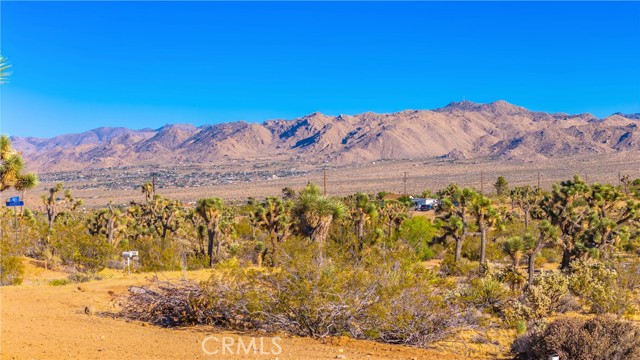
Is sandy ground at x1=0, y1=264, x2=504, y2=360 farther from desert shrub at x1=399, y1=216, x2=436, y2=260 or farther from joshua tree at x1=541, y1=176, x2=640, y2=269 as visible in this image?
desert shrub at x1=399, y1=216, x2=436, y2=260

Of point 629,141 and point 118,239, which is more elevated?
point 629,141

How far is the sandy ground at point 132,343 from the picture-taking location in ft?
33.0

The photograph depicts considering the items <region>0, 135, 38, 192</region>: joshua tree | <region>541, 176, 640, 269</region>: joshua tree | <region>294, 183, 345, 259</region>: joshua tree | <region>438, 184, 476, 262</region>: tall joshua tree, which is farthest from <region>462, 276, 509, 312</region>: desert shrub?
<region>0, 135, 38, 192</region>: joshua tree

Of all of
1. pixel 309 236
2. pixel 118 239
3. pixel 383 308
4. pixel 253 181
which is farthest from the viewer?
pixel 253 181

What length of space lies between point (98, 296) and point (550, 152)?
545 feet

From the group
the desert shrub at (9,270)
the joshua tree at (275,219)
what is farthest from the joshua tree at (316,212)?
the desert shrub at (9,270)

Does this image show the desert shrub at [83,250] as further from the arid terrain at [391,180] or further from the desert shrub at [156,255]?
the arid terrain at [391,180]

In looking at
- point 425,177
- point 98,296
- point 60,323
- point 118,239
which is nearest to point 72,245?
point 118,239

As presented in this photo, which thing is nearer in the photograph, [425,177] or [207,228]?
[207,228]

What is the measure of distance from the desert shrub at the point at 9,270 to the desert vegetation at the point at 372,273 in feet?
0.16

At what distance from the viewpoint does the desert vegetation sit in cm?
1195

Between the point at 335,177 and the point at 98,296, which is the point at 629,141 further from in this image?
the point at 98,296

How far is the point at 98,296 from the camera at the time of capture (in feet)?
55.0

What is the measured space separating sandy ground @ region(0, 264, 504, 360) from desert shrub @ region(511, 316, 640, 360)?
1870mm
